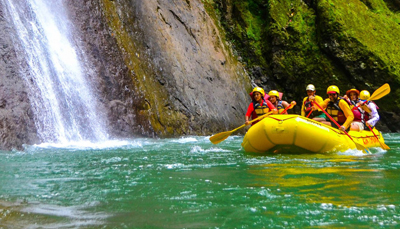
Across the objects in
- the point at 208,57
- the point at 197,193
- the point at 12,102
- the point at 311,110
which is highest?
the point at 208,57

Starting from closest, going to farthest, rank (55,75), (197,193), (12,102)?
(197,193) < (12,102) < (55,75)

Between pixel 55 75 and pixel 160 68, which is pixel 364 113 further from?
pixel 55 75

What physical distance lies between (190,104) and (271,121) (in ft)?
21.1

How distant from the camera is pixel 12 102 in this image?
8.01m

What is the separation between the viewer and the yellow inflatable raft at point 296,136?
22.0 ft

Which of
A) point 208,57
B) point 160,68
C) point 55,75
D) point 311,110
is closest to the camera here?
point 311,110

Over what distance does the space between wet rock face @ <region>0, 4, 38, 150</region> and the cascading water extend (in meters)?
0.23

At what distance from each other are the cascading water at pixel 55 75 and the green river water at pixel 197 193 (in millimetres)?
3026

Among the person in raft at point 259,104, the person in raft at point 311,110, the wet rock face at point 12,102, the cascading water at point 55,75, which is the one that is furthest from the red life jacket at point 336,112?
A: the wet rock face at point 12,102

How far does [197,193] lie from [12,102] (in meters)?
5.82

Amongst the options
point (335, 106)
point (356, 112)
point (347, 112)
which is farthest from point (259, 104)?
point (356, 112)

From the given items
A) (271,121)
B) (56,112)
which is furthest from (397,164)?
(56,112)

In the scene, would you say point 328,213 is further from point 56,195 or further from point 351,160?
point 351,160

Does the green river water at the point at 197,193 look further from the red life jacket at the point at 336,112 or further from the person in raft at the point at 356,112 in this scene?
the person in raft at the point at 356,112
